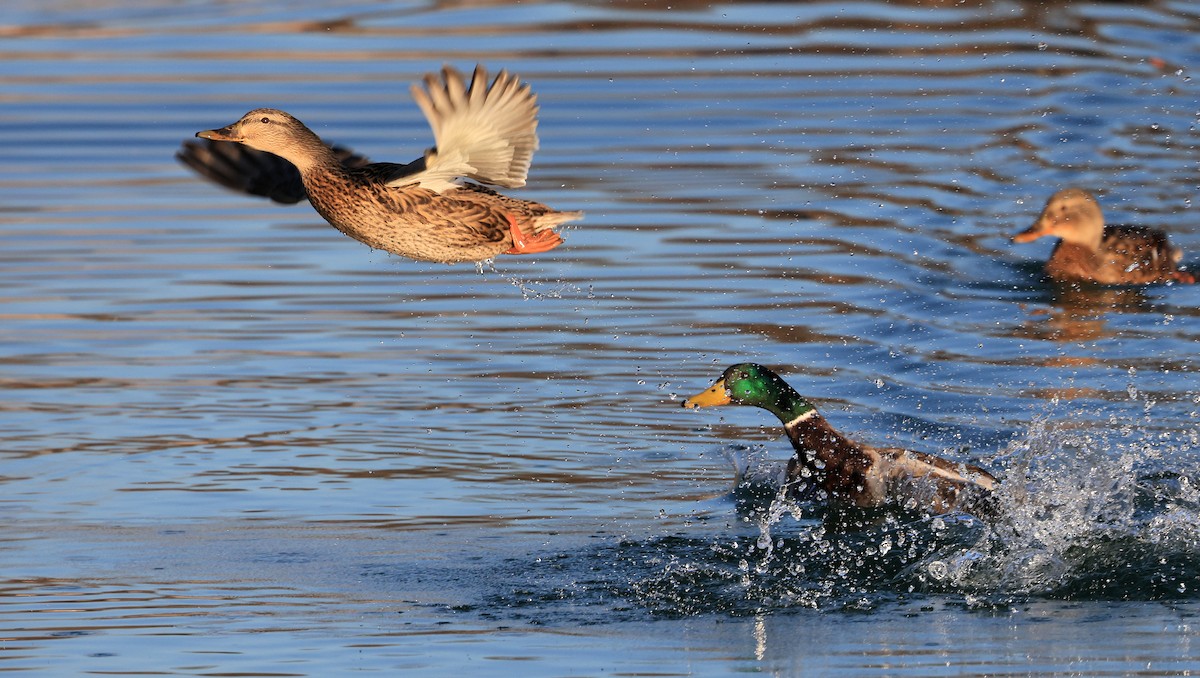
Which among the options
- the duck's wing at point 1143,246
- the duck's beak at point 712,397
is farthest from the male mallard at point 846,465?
the duck's wing at point 1143,246

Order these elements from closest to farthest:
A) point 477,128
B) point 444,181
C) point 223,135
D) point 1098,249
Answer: point 477,128, point 223,135, point 444,181, point 1098,249

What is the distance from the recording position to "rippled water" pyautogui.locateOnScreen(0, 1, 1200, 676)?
7.58 meters

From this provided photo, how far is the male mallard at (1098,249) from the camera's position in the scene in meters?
13.2

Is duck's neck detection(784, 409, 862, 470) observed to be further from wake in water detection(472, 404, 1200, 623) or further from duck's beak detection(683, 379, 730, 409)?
duck's beak detection(683, 379, 730, 409)

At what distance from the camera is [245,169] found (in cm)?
961

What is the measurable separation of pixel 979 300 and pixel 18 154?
8300 millimetres

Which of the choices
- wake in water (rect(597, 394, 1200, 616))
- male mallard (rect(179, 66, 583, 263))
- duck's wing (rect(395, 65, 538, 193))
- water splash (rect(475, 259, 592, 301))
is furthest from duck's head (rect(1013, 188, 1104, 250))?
duck's wing (rect(395, 65, 538, 193))

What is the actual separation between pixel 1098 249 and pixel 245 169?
6104 mm

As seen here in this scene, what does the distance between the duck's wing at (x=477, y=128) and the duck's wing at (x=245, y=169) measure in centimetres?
125

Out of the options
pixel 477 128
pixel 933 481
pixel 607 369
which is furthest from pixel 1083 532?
pixel 607 369

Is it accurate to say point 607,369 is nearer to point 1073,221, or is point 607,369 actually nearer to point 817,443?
point 817,443

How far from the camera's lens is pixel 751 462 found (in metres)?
9.79

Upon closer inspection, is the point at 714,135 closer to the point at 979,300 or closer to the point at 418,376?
the point at 979,300

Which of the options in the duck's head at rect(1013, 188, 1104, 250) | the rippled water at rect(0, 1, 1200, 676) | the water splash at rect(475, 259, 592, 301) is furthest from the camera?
the duck's head at rect(1013, 188, 1104, 250)
